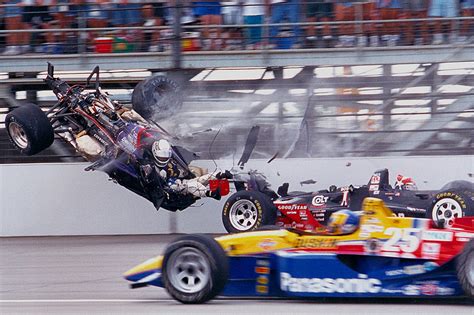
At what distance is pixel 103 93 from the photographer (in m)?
14.7

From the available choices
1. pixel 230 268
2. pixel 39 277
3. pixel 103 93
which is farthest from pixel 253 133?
pixel 230 268

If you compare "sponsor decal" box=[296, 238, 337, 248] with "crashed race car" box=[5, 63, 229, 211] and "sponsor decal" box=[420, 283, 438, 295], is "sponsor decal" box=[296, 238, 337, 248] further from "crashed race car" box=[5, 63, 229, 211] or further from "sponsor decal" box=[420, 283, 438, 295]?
"crashed race car" box=[5, 63, 229, 211]

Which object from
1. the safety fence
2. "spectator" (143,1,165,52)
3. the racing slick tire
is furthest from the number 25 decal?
"spectator" (143,1,165,52)

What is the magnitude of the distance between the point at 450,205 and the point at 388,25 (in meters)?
3.78

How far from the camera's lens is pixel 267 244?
7.52 m

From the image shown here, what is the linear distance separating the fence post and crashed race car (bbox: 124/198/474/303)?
811cm

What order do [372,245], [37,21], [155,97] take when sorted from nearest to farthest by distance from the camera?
[372,245] < [155,97] < [37,21]

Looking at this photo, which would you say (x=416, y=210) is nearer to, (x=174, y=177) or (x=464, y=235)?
(x=174, y=177)

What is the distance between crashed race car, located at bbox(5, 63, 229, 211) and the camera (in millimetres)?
14070

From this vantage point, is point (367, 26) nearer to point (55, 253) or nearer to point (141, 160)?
point (141, 160)

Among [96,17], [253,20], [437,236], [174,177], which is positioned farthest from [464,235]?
[96,17]

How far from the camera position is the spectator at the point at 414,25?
49.3 feet

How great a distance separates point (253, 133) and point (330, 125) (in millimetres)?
1225

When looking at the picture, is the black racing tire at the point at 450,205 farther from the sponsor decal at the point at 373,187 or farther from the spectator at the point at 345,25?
the spectator at the point at 345,25
